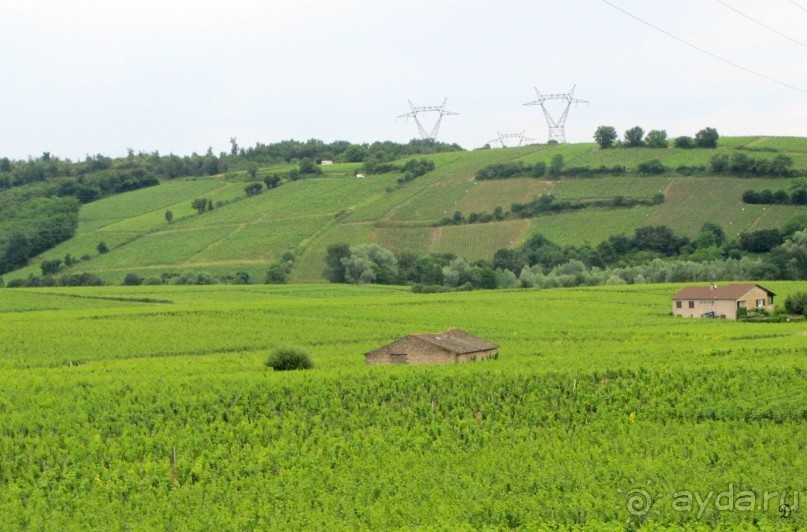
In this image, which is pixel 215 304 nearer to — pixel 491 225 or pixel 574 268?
pixel 574 268

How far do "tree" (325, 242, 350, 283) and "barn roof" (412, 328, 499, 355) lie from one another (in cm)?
5632

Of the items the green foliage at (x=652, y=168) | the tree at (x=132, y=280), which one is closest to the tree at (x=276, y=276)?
the tree at (x=132, y=280)

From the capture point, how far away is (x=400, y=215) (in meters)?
125

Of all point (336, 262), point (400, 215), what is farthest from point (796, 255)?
point (400, 215)

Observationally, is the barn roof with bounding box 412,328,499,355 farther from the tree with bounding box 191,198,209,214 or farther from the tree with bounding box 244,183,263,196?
the tree with bounding box 244,183,263,196

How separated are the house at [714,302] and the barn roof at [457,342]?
83.9 ft

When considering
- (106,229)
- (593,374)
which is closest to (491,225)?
(106,229)

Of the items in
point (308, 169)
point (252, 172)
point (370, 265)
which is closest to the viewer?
point (370, 265)

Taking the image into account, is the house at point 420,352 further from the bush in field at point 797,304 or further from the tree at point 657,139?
the tree at point 657,139

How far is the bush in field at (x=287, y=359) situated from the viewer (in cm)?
4388

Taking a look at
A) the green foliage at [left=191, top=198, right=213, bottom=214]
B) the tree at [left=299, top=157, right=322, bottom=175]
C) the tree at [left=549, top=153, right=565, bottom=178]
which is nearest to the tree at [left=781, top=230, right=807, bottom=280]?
the tree at [left=549, top=153, right=565, bottom=178]

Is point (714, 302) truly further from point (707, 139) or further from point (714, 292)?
point (707, 139)

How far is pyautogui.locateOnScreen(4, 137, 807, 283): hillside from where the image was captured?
113m

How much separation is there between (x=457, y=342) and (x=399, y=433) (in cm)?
1634
